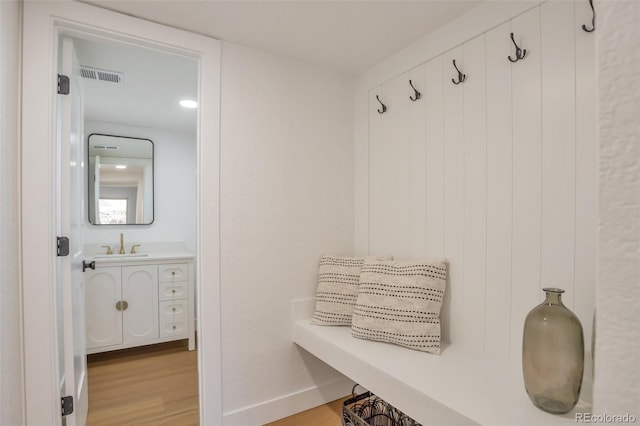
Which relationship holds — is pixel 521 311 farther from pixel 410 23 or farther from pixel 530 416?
pixel 410 23

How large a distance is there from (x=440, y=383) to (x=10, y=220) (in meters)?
1.88

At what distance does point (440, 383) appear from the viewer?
1.39 m

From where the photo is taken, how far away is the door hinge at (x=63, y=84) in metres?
1.66

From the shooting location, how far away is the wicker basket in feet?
5.84

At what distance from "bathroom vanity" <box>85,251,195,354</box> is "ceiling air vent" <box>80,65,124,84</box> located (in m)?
1.54

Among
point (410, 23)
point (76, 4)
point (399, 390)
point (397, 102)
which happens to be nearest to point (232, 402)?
point (399, 390)

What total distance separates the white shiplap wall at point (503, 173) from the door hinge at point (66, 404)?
1865mm

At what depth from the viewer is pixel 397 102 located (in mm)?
2170

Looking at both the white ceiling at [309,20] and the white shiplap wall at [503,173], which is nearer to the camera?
the white shiplap wall at [503,173]

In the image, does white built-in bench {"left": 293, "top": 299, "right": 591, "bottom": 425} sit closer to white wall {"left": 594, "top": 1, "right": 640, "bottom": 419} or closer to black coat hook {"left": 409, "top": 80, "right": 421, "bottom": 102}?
white wall {"left": 594, "top": 1, "right": 640, "bottom": 419}

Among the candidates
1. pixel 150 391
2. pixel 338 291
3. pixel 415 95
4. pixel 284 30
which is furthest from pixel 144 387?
pixel 415 95

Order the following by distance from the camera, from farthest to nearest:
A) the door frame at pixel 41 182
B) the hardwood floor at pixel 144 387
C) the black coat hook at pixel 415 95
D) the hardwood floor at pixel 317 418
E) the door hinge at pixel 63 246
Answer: the hardwood floor at pixel 144 387 → the hardwood floor at pixel 317 418 → the black coat hook at pixel 415 95 → the door hinge at pixel 63 246 → the door frame at pixel 41 182

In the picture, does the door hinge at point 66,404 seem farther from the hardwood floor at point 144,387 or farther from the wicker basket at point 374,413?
the wicker basket at point 374,413

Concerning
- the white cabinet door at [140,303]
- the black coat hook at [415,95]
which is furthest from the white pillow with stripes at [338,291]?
the white cabinet door at [140,303]
